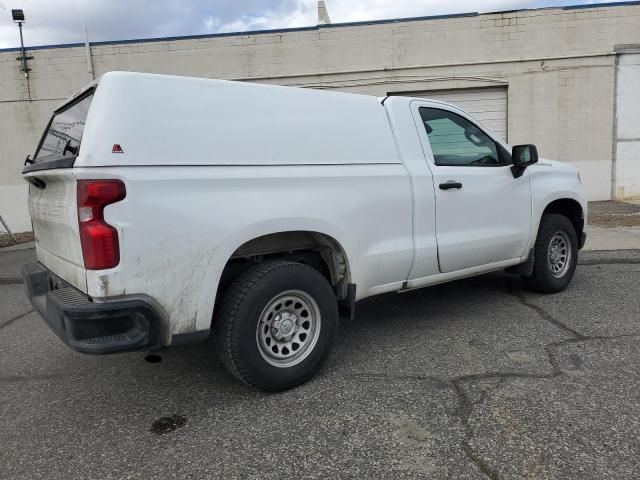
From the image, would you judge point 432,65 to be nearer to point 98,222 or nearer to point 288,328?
point 288,328

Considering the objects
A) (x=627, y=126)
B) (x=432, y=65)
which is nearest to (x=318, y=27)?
(x=432, y=65)

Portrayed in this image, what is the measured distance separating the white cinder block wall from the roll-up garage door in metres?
0.22

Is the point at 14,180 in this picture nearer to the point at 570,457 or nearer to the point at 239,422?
the point at 239,422

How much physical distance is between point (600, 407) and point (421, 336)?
1548 mm

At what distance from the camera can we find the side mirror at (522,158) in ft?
15.1

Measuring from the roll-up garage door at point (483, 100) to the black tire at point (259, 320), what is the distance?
10662 mm

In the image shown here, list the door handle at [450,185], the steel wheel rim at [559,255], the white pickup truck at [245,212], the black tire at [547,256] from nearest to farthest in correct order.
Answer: the white pickup truck at [245,212], the door handle at [450,185], the black tire at [547,256], the steel wheel rim at [559,255]

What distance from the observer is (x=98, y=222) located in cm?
261

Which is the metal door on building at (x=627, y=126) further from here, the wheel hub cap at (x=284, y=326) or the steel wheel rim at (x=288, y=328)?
the wheel hub cap at (x=284, y=326)

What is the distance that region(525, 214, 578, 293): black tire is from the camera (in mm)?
5078

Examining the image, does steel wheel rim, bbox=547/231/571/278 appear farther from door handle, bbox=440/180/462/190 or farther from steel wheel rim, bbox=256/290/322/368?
steel wheel rim, bbox=256/290/322/368

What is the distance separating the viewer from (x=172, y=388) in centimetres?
350

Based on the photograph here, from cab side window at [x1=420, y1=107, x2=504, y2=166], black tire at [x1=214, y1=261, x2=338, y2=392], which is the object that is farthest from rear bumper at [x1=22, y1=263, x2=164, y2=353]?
cab side window at [x1=420, y1=107, x2=504, y2=166]

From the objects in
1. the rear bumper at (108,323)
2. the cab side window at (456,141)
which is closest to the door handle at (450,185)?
the cab side window at (456,141)
